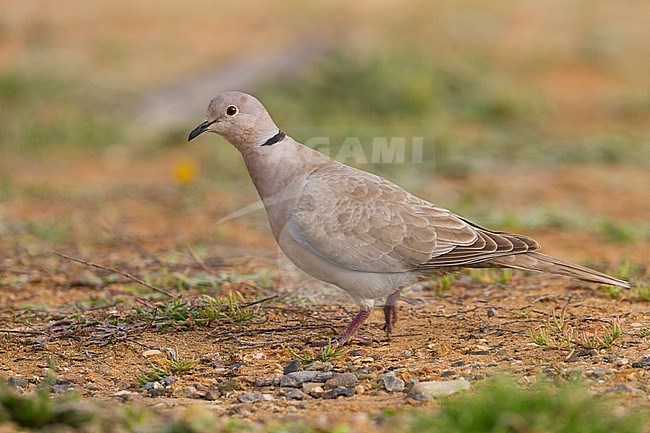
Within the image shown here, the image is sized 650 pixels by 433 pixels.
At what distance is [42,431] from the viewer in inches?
111

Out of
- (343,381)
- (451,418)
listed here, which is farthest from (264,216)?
(451,418)

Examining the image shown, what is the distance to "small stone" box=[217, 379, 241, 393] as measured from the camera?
144 inches

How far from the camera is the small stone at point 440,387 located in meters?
3.43

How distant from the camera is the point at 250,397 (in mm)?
3510

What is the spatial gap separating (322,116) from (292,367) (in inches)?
277

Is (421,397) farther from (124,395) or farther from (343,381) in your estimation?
(124,395)

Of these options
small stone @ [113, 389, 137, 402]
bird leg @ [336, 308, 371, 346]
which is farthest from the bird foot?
small stone @ [113, 389, 137, 402]

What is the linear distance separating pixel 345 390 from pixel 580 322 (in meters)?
1.36

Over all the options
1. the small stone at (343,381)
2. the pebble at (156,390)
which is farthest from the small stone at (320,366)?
the pebble at (156,390)

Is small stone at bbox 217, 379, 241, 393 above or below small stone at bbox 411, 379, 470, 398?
below

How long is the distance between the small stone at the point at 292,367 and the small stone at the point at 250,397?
0.32 metres

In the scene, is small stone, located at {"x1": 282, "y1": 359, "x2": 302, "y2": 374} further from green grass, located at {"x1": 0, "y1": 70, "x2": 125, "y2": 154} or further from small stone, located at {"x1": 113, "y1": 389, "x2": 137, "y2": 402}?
green grass, located at {"x1": 0, "y1": 70, "x2": 125, "y2": 154}

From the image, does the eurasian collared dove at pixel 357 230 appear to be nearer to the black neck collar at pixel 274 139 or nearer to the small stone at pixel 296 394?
the black neck collar at pixel 274 139

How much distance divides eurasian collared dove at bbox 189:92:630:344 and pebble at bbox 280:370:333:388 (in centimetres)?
42
